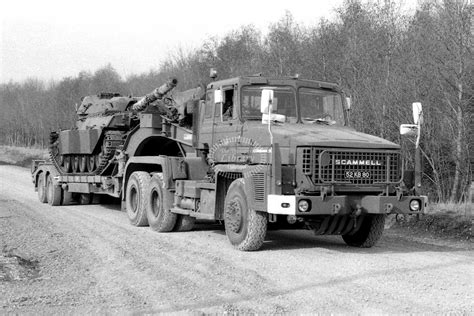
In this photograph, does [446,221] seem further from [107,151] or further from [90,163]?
[90,163]

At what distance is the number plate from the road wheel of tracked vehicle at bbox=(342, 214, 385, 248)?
929 mm

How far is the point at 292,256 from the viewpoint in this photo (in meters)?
8.92

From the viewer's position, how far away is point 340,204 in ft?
28.6

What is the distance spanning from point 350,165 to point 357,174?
0.19 metres

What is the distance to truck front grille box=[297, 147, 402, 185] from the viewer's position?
8.77 m

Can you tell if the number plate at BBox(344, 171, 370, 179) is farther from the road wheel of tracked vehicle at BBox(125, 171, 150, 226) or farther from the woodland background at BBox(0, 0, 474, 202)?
the woodland background at BBox(0, 0, 474, 202)

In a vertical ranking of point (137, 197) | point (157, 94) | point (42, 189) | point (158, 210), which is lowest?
point (158, 210)

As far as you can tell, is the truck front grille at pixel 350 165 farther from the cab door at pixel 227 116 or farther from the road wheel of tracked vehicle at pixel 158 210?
the road wheel of tracked vehicle at pixel 158 210

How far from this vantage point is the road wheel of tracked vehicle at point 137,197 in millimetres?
12684

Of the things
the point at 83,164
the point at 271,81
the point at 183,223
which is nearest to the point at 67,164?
the point at 83,164

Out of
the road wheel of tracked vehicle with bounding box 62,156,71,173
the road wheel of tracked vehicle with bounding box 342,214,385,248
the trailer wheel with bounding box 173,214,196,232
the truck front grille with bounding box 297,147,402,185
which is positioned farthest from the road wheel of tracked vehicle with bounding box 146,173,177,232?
the road wheel of tracked vehicle with bounding box 62,156,71,173

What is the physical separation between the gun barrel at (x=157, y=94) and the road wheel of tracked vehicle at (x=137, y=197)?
75.2 inches

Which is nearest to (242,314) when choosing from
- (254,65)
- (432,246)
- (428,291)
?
(428,291)

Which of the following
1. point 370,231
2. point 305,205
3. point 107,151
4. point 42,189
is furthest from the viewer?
point 42,189
